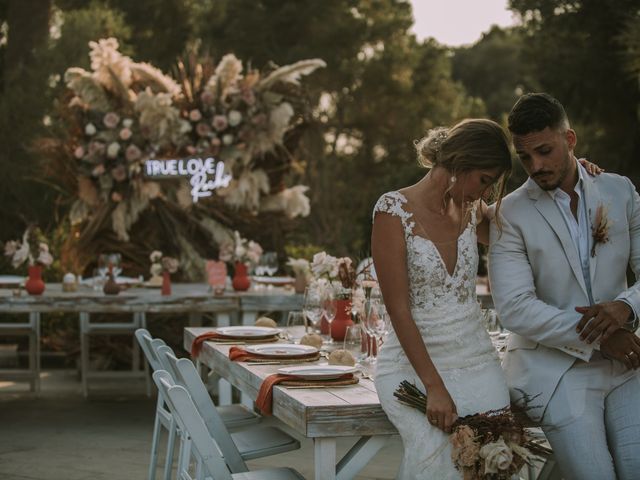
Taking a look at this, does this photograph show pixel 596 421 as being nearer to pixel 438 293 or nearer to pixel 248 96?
pixel 438 293

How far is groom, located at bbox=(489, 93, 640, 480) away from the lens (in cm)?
356

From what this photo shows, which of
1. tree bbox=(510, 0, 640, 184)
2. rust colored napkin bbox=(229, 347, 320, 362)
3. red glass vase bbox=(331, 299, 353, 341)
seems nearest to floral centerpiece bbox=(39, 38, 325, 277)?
red glass vase bbox=(331, 299, 353, 341)

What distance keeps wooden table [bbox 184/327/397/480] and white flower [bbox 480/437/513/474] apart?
1.53ft

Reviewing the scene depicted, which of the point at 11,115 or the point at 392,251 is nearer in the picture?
the point at 392,251

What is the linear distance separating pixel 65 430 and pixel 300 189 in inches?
142

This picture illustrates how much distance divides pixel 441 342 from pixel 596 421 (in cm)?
59

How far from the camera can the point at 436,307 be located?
11.9ft

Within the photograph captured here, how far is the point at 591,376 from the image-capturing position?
365cm

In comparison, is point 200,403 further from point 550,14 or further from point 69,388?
point 550,14

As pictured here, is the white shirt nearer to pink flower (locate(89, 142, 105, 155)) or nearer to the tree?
pink flower (locate(89, 142, 105, 155))

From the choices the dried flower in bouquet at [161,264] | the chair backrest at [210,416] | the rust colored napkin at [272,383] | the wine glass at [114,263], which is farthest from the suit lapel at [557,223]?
the wine glass at [114,263]

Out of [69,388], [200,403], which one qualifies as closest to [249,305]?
[69,388]

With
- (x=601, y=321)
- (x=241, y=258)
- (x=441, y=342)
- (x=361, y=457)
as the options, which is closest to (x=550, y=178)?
(x=601, y=321)

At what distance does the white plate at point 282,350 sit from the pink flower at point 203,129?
5.04 meters
